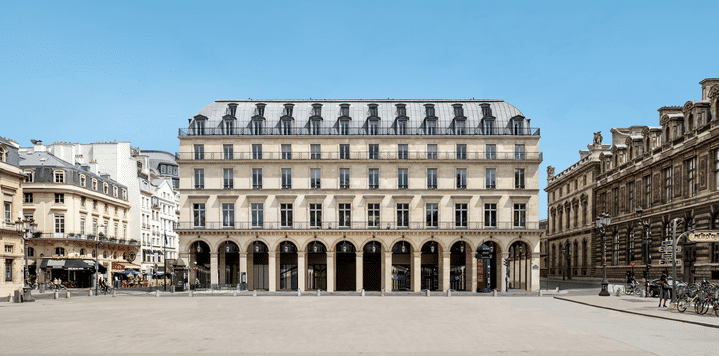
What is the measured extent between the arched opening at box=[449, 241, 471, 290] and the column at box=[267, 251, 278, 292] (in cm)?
1751

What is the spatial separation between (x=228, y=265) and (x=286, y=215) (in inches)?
332

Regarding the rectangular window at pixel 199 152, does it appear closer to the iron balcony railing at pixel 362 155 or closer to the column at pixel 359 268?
the iron balcony railing at pixel 362 155

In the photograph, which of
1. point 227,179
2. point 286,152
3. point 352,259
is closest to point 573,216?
point 352,259

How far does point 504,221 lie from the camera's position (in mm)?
63688

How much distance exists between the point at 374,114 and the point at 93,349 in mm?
51338

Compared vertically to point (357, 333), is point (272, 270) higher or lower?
lower

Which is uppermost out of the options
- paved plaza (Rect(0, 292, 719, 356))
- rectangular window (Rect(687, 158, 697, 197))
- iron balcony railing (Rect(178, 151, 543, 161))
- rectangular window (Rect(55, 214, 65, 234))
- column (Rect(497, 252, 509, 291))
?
iron balcony railing (Rect(178, 151, 543, 161))

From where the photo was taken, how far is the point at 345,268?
6656 cm

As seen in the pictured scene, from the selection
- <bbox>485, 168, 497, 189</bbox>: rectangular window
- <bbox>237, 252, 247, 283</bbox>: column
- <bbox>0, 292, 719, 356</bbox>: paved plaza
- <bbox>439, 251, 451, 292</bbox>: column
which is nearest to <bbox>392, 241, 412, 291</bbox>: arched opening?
<bbox>439, 251, 451, 292</bbox>: column

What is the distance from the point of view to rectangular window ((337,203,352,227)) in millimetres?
64188

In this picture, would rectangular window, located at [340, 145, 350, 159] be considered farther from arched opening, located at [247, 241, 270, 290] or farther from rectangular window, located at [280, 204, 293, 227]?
arched opening, located at [247, 241, 270, 290]

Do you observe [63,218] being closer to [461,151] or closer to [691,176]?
[461,151]

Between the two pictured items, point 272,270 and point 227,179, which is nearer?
point 272,270

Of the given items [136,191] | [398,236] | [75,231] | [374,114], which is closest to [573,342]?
[398,236]
